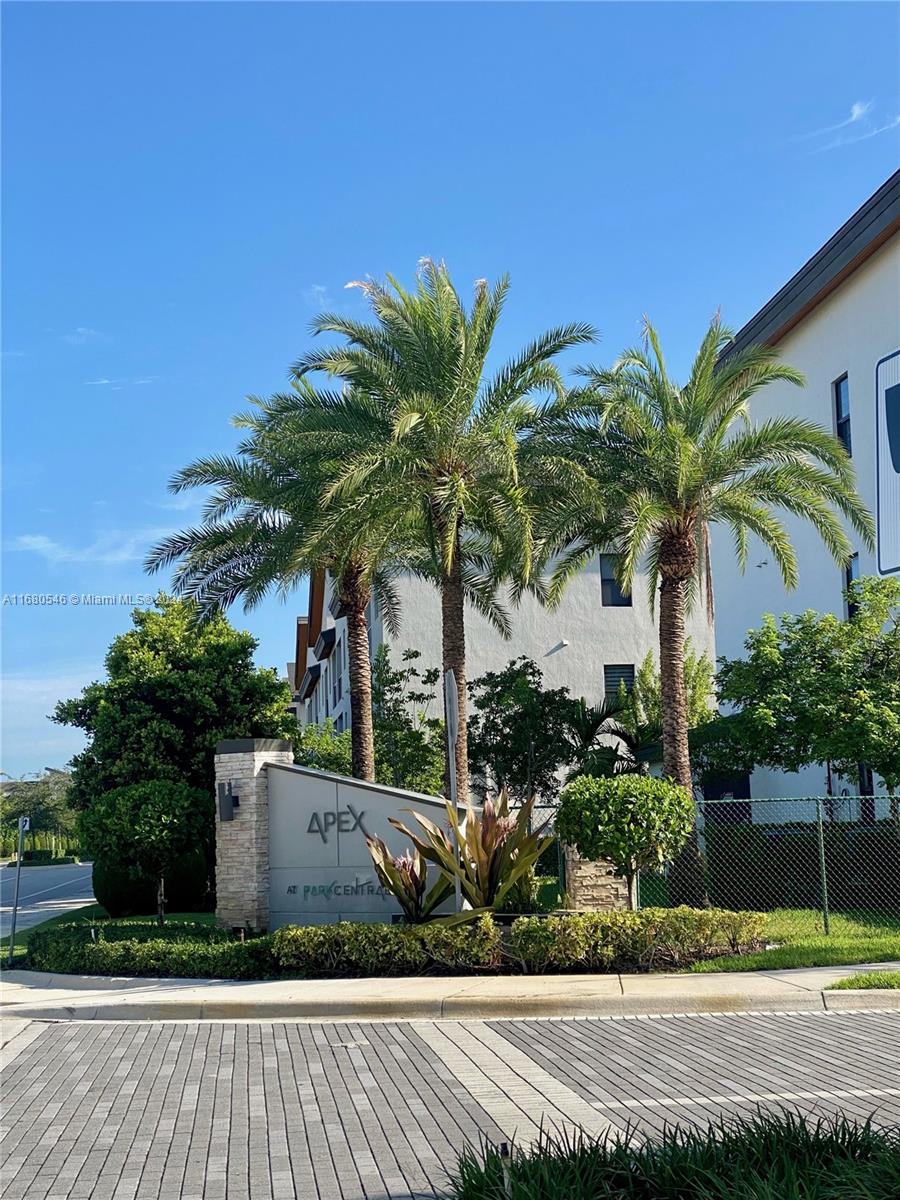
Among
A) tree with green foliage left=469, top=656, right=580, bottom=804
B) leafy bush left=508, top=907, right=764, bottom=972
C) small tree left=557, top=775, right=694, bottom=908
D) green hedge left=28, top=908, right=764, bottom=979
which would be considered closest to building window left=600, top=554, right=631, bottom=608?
tree with green foliage left=469, top=656, right=580, bottom=804

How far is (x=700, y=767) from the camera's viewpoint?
2728 centimetres

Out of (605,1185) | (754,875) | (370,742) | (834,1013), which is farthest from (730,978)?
(370,742)

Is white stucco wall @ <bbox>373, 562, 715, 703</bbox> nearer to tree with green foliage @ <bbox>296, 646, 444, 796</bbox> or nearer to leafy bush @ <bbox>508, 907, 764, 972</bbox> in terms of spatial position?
tree with green foliage @ <bbox>296, 646, 444, 796</bbox>

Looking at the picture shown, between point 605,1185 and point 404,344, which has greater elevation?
point 404,344

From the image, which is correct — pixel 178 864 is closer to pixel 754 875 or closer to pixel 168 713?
pixel 168 713

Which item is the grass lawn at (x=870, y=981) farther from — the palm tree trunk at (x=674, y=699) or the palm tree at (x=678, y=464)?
the palm tree at (x=678, y=464)

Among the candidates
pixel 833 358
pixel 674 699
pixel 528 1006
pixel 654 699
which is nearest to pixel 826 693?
pixel 674 699

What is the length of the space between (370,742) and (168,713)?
4080 mm

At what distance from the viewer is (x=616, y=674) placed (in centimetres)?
4150

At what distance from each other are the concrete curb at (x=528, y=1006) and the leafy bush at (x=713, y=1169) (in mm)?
7021

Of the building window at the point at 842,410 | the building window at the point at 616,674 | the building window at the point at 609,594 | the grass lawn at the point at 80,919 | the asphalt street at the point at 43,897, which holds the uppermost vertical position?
the building window at the point at 842,410

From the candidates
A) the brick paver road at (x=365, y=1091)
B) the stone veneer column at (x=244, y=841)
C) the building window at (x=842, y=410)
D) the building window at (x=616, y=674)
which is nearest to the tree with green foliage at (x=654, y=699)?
the building window at (x=616, y=674)

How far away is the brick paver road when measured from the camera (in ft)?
24.2

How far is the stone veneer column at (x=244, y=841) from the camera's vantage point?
1858cm
